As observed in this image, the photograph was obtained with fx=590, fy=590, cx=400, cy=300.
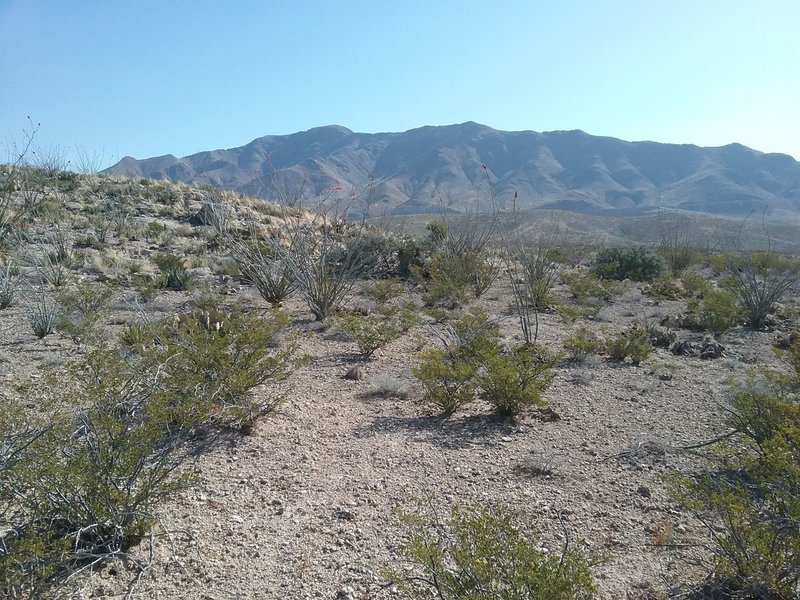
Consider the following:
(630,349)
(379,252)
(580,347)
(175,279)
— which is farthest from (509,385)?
(379,252)

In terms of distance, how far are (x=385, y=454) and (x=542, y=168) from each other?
133409 mm

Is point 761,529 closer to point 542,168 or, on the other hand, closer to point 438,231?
point 438,231

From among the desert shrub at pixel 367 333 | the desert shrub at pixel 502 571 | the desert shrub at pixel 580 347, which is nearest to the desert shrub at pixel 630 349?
the desert shrub at pixel 580 347

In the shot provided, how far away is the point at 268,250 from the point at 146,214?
1018 cm

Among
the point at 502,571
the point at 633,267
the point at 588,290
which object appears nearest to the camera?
the point at 502,571

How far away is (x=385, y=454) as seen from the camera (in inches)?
205

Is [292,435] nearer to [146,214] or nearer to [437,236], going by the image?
[437,236]

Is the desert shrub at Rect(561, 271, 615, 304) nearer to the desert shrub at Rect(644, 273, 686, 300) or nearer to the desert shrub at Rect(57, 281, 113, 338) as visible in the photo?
the desert shrub at Rect(644, 273, 686, 300)

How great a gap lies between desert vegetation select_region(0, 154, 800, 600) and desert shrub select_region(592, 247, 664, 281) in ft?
22.7

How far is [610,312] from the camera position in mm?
12641

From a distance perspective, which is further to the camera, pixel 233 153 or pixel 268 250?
pixel 233 153

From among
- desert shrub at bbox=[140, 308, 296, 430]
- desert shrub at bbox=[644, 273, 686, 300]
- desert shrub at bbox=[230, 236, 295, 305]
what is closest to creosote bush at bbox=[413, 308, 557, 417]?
desert shrub at bbox=[140, 308, 296, 430]

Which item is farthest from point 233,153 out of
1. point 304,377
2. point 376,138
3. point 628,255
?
point 304,377

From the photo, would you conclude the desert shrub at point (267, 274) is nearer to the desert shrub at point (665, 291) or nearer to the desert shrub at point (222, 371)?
the desert shrub at point (222, 371)
